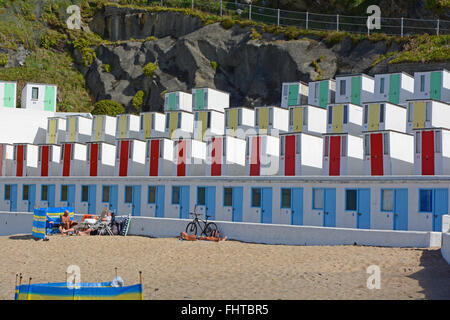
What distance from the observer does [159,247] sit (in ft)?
81.6

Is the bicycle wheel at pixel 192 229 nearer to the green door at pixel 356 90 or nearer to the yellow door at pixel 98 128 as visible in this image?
the green door at pixel 356 90

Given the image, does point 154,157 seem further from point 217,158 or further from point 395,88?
point 395,88

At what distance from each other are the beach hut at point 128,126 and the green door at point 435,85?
1785cm

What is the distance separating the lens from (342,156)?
3036cm

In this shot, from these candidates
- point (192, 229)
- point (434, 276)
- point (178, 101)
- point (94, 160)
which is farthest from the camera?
point (178, 101)

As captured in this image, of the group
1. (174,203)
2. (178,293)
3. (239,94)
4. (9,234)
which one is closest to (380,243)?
(178,293)

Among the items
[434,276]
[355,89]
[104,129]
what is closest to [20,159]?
[104,129]

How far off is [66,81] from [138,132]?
25.2 metres

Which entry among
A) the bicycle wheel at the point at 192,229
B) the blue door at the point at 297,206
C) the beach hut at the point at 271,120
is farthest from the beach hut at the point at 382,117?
the bicycle wheel at the point at 192,229

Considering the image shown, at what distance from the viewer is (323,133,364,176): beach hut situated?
30281 millimetres

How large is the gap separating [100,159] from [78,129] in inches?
293

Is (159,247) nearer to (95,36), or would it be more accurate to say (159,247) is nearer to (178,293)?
(178,293)

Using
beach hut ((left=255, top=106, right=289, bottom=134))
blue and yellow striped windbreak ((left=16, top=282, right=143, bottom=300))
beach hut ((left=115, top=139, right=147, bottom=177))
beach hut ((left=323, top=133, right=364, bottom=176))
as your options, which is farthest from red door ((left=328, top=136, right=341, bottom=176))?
blue and yellow striped windbreak ((left=16, top=282, right=143, bottom=300))

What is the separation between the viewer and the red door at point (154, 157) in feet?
118
